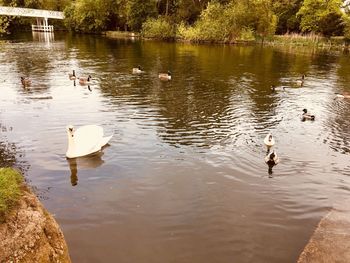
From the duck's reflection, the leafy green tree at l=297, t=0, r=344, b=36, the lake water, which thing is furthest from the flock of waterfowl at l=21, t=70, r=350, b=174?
the leafy green tree at l=297, t=0, r=344, b=36

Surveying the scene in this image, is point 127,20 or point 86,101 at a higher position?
point 127,20

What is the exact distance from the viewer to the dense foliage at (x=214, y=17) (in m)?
75.6

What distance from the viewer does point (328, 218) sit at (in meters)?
11.9

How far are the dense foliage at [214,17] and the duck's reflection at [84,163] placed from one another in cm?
6299

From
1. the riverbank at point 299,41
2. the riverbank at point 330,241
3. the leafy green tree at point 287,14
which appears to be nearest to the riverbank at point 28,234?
the riverbank at point 330,241

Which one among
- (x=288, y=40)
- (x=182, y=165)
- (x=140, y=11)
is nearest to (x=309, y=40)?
(x=288, y=40)

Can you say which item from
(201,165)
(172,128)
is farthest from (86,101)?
(201,165)

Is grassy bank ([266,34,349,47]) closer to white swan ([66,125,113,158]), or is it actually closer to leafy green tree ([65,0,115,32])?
leafy green tree ([65,0,115,32])

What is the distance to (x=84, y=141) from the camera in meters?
16.5

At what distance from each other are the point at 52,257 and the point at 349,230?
29.3 ft

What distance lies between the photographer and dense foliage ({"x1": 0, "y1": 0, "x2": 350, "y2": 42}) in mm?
75562

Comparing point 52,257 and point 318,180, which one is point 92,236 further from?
point 318,180

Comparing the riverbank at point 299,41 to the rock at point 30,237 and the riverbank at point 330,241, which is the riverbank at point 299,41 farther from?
the rock at point 30,237

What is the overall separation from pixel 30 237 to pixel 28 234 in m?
0.07
